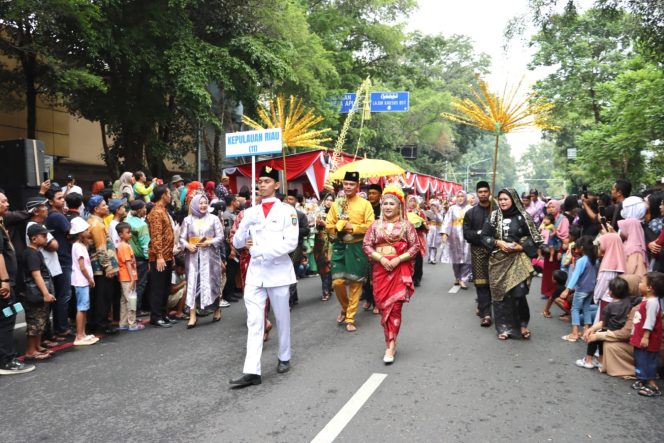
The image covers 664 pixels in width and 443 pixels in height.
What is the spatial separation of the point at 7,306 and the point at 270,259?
103 inches

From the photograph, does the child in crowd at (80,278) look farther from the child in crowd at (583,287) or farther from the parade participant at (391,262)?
the child in crowd at (583,287)

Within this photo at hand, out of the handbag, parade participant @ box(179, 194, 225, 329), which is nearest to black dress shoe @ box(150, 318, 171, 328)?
parade participant @ box(179, 194, 225, 329)

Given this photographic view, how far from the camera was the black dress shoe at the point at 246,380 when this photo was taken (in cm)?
504

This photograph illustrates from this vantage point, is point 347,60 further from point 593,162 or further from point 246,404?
point 246,404

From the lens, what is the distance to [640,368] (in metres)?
5.00

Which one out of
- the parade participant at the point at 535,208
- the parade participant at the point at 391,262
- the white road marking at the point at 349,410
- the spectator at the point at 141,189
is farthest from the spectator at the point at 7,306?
the parade participant at the point at 535,208

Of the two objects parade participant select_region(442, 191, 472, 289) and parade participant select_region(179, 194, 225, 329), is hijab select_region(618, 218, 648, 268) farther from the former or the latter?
parade participant select_region(179, 194, 225, 329)

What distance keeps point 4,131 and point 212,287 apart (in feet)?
46.2

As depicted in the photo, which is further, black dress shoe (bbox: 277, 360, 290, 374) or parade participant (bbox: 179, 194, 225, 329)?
parade participant (bbox: 179, 194, 225, 329)

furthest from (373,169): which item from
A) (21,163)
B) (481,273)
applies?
(21,163)

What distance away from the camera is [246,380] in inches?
199

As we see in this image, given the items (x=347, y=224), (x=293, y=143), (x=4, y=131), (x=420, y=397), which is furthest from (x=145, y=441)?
(x=4, y=131)

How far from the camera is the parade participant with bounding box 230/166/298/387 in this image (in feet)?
17.6

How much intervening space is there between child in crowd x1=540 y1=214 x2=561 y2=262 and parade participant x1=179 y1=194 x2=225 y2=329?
5.28 meters
